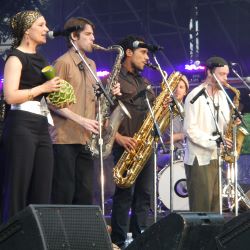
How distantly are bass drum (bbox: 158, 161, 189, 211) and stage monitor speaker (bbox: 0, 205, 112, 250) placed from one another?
5.77 m

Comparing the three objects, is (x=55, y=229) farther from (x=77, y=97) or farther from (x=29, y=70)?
(x=77, y=97)

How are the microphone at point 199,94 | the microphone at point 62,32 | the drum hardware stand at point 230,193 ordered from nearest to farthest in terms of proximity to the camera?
the microphone at point 62,32, the microphone at point 199,94, the drum hardware stand at point 230,193

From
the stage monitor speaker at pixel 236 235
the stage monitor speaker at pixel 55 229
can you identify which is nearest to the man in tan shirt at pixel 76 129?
the stage monitor speaker at pixel 55 229

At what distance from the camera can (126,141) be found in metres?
6.68

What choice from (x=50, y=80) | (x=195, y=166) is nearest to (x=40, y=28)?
(x=50, y=80)

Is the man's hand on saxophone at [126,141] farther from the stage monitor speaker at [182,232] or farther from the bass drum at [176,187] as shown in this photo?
the bass drum at [176,187]

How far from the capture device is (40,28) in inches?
209

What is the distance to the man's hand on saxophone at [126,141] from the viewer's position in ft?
21.8

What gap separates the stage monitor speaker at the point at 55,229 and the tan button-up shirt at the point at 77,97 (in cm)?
177

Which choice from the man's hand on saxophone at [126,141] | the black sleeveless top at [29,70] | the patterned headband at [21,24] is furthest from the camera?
the man's hand on saxophone at [126,141]

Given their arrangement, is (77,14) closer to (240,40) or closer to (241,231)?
(240,40)

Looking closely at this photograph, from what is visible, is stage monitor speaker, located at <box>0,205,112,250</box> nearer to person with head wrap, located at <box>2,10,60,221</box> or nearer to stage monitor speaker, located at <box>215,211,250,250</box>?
stage monitor speaker, located at <box>215,211,250,250</box>

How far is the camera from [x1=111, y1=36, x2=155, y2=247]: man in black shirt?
656 centimetres

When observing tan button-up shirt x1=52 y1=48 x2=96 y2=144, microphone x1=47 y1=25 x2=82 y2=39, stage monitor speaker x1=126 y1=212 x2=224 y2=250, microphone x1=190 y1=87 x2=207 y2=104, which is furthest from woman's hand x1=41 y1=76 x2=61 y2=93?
microphone x1=190 y1=87 x2=207 y2=104
